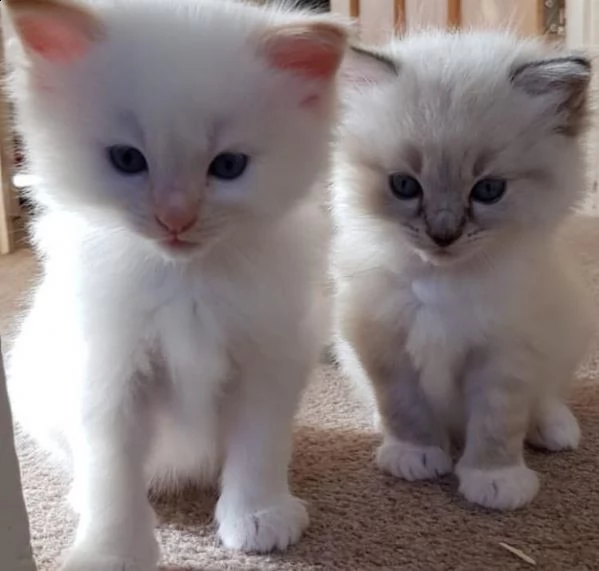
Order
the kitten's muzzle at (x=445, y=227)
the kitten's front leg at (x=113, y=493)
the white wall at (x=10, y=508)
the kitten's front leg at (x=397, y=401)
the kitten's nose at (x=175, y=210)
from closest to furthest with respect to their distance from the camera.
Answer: the white wall at (x=10, y=508), the kitten's nose at (x=175, y=210), the kitten's front leg at (x=113, y=493), the kitten's muzzle at (x=445, y=227), the kitten's front leg at (x=397, y=401)

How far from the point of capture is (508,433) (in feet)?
4.17

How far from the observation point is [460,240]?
116 centimetres

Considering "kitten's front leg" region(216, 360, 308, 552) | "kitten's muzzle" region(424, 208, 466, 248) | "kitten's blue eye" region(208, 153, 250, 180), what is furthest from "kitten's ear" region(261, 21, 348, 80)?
"kitten's front leg" region(216, 360, 308, 552)

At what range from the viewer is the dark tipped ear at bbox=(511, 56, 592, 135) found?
1184mm

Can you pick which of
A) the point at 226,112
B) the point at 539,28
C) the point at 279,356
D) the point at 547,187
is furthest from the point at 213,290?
the point at 539,28

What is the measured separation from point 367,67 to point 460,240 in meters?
0.25

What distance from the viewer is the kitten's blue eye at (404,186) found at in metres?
1.19

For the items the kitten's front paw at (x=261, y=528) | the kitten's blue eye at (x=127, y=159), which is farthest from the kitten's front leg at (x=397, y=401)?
the kitten's blue eye at (x=127, y=159)

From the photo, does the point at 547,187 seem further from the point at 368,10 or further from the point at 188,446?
the point at 368,10

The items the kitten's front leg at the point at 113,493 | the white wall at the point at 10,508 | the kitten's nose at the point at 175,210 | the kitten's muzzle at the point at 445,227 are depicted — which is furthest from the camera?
the kitten's muzzle at the point at 445,227

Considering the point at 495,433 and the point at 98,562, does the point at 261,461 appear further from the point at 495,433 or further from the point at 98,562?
the point at 495,433

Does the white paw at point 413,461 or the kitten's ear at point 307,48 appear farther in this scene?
the white paw at point 413,461

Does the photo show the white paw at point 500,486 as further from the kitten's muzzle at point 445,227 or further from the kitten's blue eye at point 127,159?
the kitten's blue eye at point 127,159

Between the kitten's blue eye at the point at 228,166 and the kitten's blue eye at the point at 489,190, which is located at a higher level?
the kitten's blue eye at the point at 228,166
